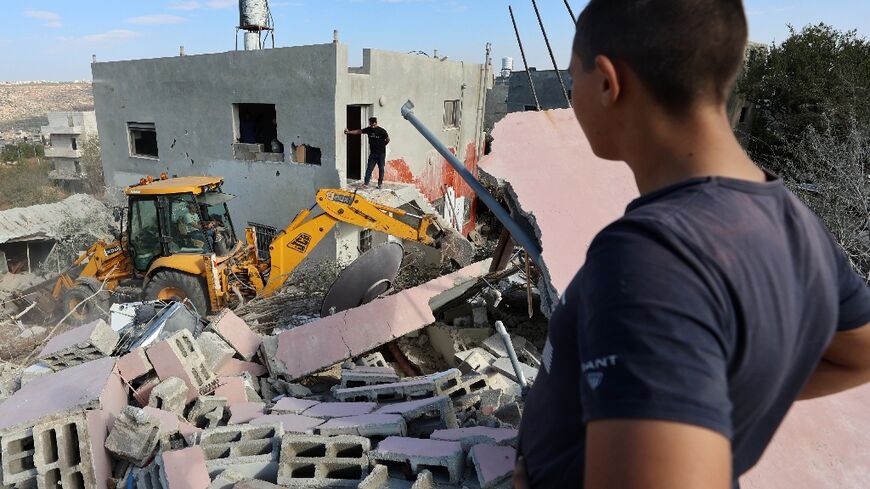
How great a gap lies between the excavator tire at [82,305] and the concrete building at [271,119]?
4.23 m

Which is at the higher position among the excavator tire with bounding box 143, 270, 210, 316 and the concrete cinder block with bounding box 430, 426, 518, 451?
the concrete cinder block with bounding box 430, 426, 518, 451

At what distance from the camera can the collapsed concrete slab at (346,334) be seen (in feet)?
17.3

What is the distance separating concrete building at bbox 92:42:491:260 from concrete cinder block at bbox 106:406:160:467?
7.19 meters

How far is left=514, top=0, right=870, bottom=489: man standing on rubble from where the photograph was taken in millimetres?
635

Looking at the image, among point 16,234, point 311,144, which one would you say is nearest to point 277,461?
point 311,144

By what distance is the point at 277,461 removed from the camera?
314cm

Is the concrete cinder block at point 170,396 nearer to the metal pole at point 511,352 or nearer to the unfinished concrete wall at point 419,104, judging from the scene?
the metal pole at point 511,352

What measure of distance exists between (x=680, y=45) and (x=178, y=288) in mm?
8147

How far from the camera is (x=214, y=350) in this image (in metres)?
5.12

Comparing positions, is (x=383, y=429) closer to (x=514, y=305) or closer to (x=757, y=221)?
(x=757, y=221)

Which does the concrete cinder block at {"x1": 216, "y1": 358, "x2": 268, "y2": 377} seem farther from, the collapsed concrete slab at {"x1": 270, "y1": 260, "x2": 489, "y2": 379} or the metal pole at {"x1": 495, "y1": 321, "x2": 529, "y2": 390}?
the metal pole at {"x1": 495, "y1": 321, "x2": 529, "y2": 390}

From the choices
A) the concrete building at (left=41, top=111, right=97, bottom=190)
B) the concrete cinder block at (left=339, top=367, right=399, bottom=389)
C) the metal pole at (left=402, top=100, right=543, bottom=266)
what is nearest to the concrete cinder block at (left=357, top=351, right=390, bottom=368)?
the concrete cinder block at (left=339, top=367, right=399, bottom=389)

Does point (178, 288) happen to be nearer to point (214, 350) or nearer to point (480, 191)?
point (214, 350)

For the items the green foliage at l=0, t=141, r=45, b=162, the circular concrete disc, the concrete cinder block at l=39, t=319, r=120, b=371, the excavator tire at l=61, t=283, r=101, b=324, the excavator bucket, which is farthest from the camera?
the green foliage at l=0, t=141, r=45, b=162
